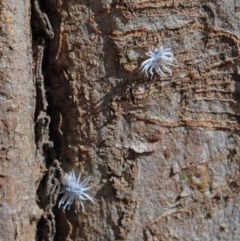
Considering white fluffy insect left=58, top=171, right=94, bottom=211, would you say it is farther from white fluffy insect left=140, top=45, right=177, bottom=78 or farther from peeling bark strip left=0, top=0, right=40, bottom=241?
white fluffy insect left=140, top=45, right=177, bottom=78

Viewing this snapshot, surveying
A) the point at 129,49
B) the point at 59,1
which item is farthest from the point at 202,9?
the point at 59,1

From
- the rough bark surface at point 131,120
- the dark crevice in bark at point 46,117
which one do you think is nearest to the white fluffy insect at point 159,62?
the rough bark surface at point 131,120

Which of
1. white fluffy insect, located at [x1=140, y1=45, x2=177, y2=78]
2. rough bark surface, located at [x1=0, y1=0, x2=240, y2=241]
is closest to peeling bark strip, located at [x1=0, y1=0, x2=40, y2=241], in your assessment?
rough bark surface, located at [x1=0, y1=0, x2=240, y2=241]

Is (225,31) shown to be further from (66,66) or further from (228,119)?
(66,66)

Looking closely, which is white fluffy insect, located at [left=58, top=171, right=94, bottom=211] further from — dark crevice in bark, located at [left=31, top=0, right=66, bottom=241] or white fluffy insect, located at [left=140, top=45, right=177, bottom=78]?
white fluffy insect, located at [left=140, top=45, right=177, bottom=78]

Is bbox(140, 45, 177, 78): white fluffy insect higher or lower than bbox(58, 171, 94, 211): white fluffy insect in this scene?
higher

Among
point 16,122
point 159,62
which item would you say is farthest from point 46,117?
point 159,62

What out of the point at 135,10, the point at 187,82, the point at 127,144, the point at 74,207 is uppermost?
the point at 135,10
